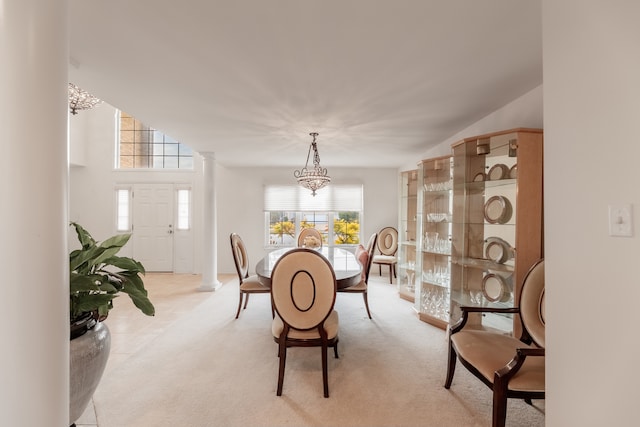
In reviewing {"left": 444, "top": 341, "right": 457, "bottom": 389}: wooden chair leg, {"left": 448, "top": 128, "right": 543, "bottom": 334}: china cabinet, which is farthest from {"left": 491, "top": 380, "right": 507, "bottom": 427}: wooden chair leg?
{"left": 448, "top": 128, "right": 543, "bottom": 334}: china cabinet

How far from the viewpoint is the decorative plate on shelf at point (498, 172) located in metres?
2.68

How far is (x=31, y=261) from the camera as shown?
831 mm

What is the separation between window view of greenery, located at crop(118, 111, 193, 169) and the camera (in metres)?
6.59

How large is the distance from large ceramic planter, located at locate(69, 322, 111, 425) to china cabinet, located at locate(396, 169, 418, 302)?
3926mm

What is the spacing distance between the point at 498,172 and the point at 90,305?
3.11 m

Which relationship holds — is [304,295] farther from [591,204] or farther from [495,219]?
[495,219]

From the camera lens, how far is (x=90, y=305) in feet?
4.51

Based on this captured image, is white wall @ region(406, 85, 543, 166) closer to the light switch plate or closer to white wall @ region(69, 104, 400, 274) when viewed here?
the light switch plate

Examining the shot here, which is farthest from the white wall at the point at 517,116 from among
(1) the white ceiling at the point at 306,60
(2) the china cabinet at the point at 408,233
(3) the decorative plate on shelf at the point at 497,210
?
(2) the china cabinet at the point at 408,233

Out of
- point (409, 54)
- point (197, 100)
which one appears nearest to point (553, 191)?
point (409, 54)

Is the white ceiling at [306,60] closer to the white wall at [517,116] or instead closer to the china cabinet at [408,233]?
the white wall at [517,116]

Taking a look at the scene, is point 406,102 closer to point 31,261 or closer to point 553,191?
point 553,191

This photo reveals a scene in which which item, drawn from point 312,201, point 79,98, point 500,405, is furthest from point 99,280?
point 312,201

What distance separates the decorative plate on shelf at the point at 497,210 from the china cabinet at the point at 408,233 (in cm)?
172
